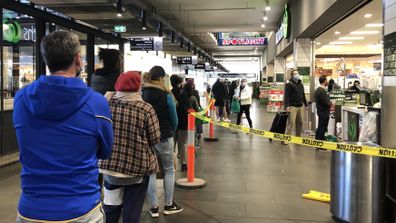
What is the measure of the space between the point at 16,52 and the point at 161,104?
5321 millimetres

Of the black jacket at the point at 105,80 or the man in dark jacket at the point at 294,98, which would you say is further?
the man in dark jacket at the point at 294,98

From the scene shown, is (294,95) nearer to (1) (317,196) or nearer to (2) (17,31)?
(1) (317,196)

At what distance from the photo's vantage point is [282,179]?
6.53 m

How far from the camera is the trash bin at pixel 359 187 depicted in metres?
4.07

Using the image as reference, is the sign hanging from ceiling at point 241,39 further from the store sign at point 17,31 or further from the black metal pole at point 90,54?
the store sign at point 17,31

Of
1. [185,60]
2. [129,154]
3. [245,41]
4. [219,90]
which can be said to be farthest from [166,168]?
[185,60]

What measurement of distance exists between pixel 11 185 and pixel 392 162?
5.16 meters

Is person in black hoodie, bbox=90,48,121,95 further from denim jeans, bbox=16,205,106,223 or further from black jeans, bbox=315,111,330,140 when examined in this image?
black jeans, bbox=315,111,330,140

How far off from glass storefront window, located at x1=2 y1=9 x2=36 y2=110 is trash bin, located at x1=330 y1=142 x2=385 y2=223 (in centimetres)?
630

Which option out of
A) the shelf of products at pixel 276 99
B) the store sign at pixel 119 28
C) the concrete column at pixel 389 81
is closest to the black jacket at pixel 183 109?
the concrete column at pixel 389 81

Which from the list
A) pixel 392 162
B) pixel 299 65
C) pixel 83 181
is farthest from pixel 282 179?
pixel 299 65

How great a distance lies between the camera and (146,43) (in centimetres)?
1598

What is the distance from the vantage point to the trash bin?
13.3ft

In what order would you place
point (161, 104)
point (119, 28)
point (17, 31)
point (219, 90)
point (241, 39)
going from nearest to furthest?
point (161, 104) < point (17, 31) < point (119, 28) < point (219, 90) < point (241, 39)
